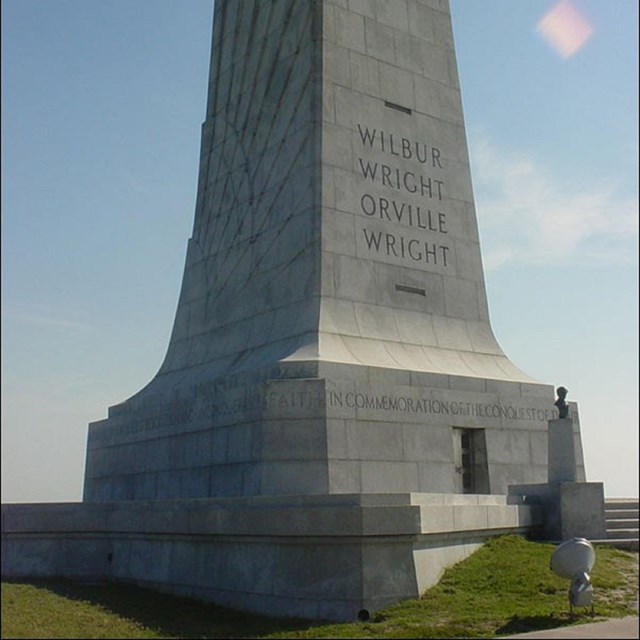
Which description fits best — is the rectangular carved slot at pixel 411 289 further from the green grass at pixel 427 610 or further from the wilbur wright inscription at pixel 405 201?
the green grass at pixel 427 610

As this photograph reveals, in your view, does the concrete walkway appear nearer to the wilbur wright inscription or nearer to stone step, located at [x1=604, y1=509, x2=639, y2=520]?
stone step, located at [x1=604, y1=509, x2=639, y2=520]

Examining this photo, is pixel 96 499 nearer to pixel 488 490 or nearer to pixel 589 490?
pixel 488 490

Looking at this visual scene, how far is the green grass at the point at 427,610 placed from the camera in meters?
11.0

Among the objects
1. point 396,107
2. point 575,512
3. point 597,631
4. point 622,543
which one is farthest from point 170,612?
point 396,107

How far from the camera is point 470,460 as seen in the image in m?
17.8

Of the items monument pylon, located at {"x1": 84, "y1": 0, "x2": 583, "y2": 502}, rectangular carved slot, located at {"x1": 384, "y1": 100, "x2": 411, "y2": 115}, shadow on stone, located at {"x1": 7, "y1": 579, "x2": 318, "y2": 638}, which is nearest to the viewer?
shadow on stone, located at {"x1": 7, "y1": 579, "x2": 318, "y2": 638}

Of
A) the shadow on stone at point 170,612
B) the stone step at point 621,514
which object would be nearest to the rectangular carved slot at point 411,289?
the stone step at point 621,514

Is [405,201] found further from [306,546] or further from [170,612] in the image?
[170,612]

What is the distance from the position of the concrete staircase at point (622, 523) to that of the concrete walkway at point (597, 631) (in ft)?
14.8

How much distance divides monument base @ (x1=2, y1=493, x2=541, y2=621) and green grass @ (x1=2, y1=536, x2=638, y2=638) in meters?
0.29

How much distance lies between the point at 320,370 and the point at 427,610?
17.0 feet

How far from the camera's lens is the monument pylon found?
16.1 m

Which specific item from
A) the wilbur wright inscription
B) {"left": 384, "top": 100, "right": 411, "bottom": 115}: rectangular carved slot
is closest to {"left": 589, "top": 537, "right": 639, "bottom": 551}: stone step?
the wilbur wright inscription

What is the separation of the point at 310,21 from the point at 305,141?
2931mm
